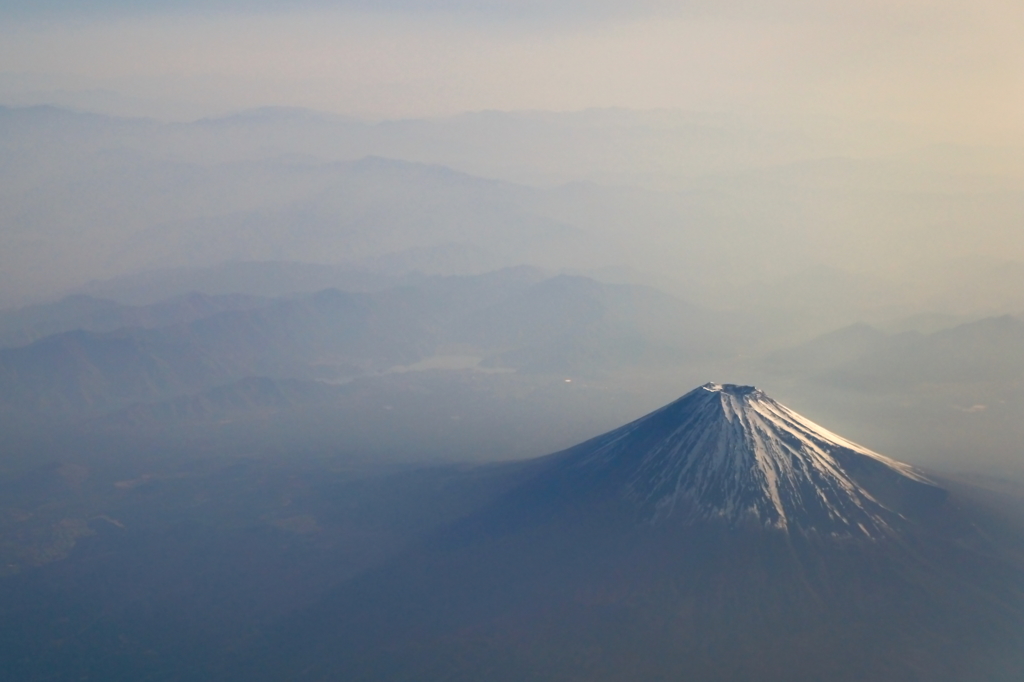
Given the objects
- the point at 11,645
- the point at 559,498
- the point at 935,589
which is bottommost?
the point at 11,645

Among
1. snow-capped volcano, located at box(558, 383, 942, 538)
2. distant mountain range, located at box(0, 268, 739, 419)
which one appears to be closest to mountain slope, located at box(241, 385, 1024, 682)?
snow-capped volcano, located at box(558, 383, 942, 538)

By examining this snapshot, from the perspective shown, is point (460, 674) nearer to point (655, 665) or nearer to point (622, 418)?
point (655, 665)

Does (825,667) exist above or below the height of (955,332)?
below

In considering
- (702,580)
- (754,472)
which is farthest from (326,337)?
(702,580)

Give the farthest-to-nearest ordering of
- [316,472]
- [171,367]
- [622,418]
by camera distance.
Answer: [171,367] → [622,418] → [316,472]

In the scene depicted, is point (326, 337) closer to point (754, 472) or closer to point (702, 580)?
point (754, 472)

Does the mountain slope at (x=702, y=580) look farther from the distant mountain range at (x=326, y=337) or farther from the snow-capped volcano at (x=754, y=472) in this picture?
the distant mountain range at (x=326, y=337)

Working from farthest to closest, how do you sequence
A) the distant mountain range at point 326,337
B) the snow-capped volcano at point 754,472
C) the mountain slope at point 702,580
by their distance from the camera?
the distant mountain range at point 326,337
the snow-capped volcano at point 754,472
the mountain slope at point 702,580

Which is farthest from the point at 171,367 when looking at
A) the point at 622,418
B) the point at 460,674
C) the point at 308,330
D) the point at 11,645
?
the point at 460,674

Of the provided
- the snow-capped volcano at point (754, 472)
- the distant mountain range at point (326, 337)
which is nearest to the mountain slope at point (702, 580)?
the snow-capped volcano at point (754, 472)
